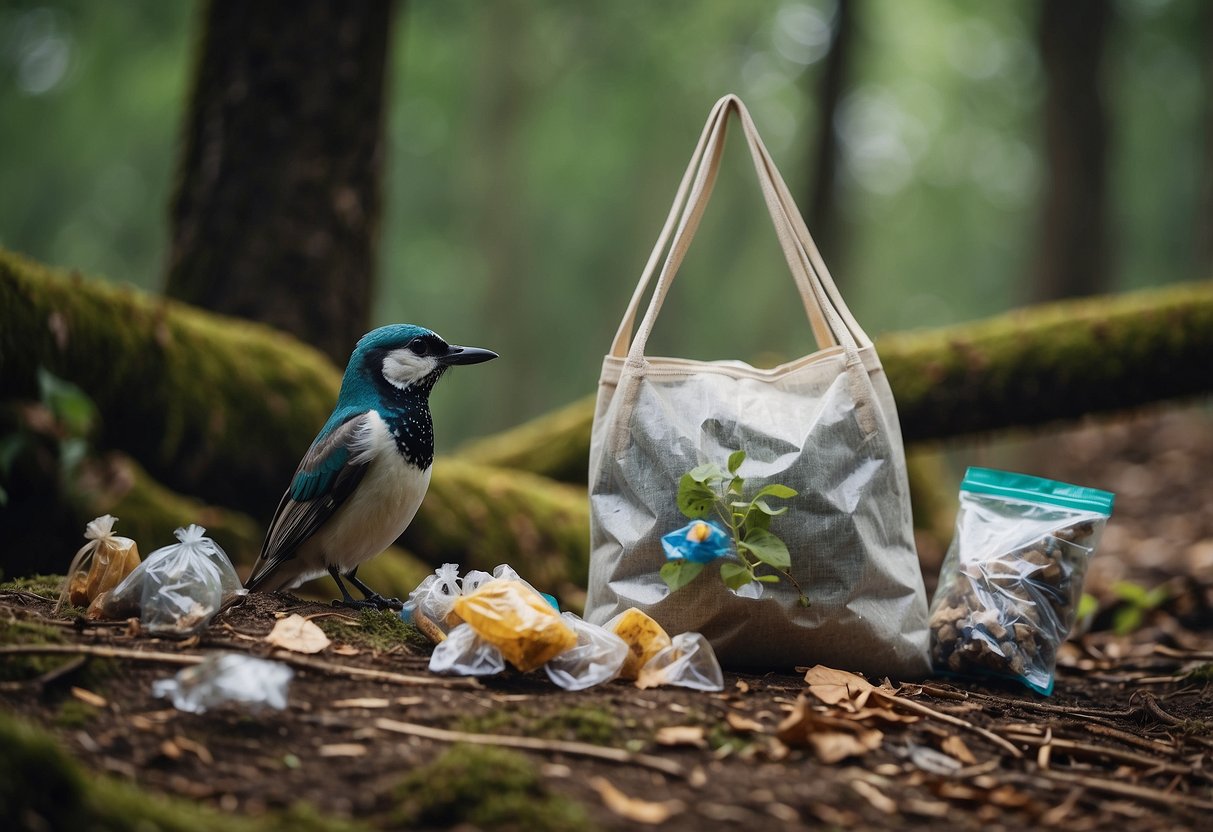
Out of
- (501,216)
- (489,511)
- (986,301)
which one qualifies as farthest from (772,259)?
(489,511)

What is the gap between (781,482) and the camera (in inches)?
104

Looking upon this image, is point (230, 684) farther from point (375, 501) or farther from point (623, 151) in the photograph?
point (623, 151)

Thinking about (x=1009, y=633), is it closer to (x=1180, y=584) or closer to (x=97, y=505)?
(x=1180, y=584)

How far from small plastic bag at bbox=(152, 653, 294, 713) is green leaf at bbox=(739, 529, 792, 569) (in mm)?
1185

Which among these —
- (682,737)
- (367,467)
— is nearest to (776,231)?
(367,467)

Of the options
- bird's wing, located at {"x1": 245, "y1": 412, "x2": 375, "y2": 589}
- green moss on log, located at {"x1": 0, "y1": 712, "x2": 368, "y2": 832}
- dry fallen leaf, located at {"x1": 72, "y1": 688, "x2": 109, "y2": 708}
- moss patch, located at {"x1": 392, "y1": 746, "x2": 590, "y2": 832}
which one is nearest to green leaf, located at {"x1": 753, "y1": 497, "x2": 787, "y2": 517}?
moss patch, located at {"x1": 392, "y1": 746, "x2": 590, "y2": 832}

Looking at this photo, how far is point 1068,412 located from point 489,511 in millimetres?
3078

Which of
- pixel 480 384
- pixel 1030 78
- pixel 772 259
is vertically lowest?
pixel 480 384

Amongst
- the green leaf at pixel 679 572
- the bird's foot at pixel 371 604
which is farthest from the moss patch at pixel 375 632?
the green leaf at pixel 679 572

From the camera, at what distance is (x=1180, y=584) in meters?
4.54

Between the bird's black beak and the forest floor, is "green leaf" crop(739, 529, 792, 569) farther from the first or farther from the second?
the bird's black beak

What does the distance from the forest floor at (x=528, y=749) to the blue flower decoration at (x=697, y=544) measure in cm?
34

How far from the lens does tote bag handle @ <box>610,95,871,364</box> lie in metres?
2.75

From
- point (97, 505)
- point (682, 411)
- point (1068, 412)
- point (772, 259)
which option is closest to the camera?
point (682, 411)
